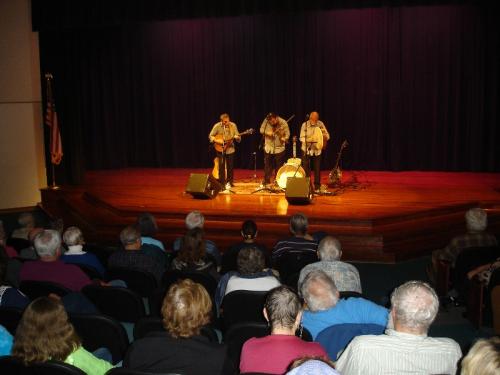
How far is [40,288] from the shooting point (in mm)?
4809

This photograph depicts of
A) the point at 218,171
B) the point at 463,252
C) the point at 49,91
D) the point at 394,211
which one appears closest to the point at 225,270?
the point at 463,252

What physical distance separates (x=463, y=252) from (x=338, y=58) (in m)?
9.29

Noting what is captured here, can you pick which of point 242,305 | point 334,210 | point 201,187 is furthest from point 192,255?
point 201,187

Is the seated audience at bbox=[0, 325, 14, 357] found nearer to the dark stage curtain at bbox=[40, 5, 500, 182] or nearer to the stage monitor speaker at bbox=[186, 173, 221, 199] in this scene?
the stage monitor speaker at bbox=[186, 173, 221, 199]

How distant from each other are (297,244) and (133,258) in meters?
1.63

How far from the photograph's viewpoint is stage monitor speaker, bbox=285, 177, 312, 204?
32.8ft

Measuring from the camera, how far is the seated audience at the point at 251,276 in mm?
4844

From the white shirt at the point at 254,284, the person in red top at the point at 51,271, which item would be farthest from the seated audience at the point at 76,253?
the white shirt at the point at 254,284

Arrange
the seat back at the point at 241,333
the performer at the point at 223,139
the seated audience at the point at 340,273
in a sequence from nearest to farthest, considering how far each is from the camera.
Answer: the seat back at the point at 241,333
the seated audience at the point at 340,273
the performer at the point at 223,139

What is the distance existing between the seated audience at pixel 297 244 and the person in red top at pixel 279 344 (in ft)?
9.41

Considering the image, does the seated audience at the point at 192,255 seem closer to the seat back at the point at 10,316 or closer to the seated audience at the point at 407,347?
the seat back at the point at 10,316

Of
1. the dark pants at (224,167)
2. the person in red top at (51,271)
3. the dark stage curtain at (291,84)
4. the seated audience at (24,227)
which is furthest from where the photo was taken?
the dark stage curtain at (291,84)

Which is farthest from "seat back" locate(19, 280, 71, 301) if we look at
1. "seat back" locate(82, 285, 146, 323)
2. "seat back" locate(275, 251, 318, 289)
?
"seat back" locate(275, 251, 318, 289)

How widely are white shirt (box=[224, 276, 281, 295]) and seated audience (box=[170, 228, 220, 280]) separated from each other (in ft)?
2.39
